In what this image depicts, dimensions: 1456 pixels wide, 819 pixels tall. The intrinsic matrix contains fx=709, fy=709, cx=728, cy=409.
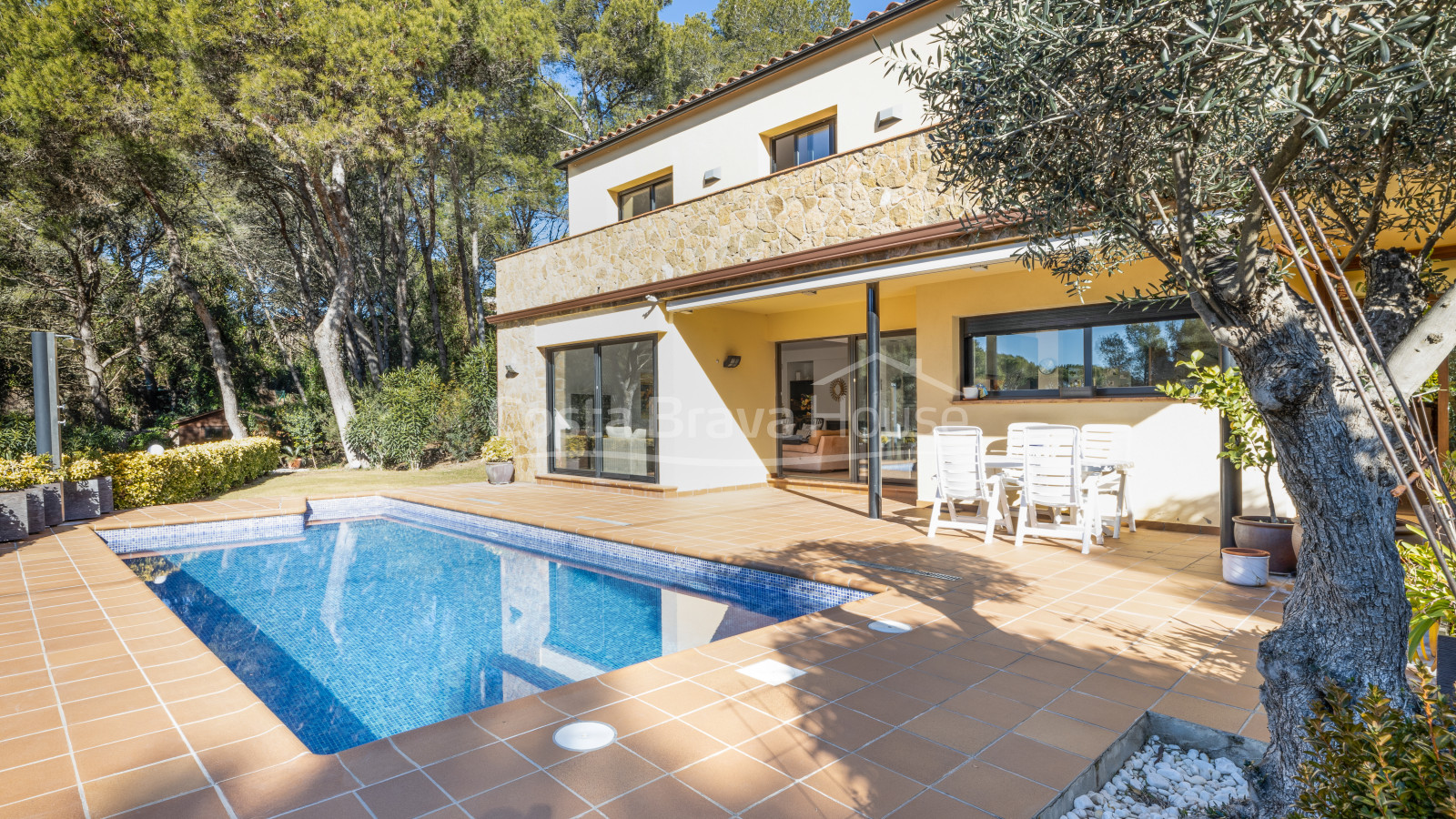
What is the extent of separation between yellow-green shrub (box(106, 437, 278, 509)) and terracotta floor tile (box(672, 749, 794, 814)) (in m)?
10.7

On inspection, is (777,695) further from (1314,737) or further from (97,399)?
(97,399)

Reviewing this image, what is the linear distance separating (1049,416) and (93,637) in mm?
8275

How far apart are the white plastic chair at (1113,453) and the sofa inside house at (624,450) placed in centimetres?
615

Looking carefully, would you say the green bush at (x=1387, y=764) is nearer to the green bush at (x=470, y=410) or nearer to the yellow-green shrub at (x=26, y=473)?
the yellow-green shrub at (x=26, y=473)

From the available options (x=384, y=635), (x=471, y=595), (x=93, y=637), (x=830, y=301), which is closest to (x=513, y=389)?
(x=830, y=301)

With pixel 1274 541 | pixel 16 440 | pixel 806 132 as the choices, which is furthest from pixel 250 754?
pixel 16 440

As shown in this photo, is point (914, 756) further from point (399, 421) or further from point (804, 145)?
point (399, 421)

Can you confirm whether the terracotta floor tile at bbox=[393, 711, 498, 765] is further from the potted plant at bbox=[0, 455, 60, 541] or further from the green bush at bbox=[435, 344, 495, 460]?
the green bush at bbox=[435, 344, 495, 460]

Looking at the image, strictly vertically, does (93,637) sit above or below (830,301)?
below

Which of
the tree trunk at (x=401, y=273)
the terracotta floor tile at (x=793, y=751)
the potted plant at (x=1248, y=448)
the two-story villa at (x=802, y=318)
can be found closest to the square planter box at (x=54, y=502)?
the two-story villa at (x=802, y=318)

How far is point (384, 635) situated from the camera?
5344 mm

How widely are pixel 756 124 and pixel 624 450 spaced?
539 centimetres

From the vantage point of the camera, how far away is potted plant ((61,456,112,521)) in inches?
340

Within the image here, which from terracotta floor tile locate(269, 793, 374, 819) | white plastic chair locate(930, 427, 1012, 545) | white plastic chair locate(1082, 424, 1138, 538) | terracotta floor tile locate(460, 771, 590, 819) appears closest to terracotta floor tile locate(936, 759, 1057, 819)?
terracotta floor tile locate(460, 771, 590, 819)
